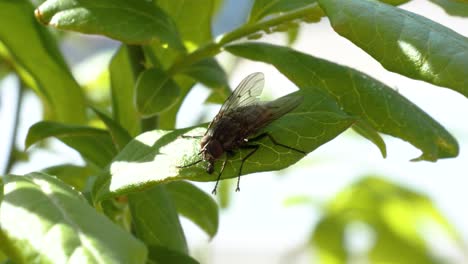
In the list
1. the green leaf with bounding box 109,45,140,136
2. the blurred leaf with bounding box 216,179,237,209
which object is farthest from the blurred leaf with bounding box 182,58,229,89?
the blurred leaf with bounding box 216,179,237,209

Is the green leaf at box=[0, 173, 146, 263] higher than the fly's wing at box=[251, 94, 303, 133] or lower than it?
higher

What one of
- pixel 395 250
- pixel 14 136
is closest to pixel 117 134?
pixel 14 136

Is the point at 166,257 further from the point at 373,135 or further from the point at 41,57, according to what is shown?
the point at 41,57

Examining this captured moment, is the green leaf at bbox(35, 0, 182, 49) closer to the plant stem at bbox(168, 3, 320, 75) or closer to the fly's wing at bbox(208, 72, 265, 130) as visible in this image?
the plant stem at bbox(168, 3, 320, 75)

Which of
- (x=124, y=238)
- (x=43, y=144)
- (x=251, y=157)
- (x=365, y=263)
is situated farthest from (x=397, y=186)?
(x=124, y=238)

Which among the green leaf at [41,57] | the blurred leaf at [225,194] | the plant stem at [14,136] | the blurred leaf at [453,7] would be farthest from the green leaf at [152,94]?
the blurred leaf at [225,194]

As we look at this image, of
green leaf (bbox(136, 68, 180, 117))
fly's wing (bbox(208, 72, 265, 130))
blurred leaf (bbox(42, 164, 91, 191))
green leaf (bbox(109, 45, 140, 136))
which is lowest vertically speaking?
blurred leaf (bbox(42, 164, 91, 191))
